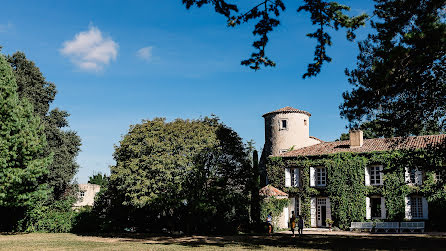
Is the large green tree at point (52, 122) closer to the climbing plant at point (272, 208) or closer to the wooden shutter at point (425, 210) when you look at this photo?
the climbing plant at point (272, 208)

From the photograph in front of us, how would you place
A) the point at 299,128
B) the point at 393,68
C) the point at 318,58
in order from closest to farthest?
the point at 318,58 → the point at 393,68 → the point at 299,128

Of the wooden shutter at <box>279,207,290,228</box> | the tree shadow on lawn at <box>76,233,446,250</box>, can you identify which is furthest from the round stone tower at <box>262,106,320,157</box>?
the tree shadow on lawn at <box>76,233,446,250</box>

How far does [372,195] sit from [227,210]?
43.4 feet

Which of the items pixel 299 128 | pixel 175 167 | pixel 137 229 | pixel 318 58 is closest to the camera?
pixel 318 58

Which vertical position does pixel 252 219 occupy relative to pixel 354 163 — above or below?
below

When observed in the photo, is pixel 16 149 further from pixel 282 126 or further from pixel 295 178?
pixel 282 126

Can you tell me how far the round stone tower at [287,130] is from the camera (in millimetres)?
39219

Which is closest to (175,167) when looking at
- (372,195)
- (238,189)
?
(238,189)

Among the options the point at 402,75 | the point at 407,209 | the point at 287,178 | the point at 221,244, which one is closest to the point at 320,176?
the point at 287,178

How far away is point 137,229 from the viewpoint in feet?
93.6

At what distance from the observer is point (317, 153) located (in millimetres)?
34781

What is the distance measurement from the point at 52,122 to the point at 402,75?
28.5 metres

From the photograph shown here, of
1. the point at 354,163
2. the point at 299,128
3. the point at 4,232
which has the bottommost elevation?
the point at 4,232

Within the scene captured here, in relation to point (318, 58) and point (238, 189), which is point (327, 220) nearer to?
point (238, 189)
